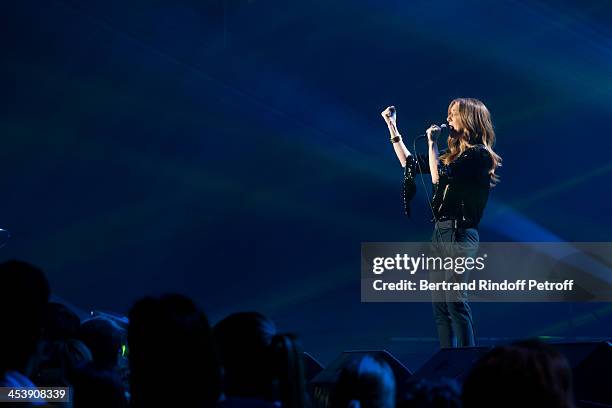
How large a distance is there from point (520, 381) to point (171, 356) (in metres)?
0.79

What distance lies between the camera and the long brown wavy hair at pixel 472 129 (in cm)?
371

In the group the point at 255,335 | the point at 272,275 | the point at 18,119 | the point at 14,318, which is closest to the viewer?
the point at 14,318

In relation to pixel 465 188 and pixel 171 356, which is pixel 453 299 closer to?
pixel 465 188

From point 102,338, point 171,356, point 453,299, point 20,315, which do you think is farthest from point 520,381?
point 453,299

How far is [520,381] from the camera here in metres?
1.10

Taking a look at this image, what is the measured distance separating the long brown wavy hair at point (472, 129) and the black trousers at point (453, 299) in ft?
1.21

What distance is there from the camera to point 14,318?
1.50m

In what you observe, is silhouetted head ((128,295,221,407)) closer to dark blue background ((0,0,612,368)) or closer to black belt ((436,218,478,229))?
black belt ((436,218,478,229))

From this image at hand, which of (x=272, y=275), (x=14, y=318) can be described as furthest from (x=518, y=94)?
(x=14, y=318)

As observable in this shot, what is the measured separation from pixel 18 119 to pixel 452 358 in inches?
177

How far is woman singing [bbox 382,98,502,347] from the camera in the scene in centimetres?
353

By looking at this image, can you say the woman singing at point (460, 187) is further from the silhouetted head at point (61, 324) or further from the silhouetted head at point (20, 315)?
the silhouetted head at point (20, 315)

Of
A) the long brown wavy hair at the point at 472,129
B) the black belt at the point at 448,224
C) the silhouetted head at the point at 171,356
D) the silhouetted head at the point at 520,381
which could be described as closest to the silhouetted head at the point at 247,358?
the silhouetted head at the point at 171,356

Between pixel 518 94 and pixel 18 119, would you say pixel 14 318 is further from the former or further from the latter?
pixel 518 94
